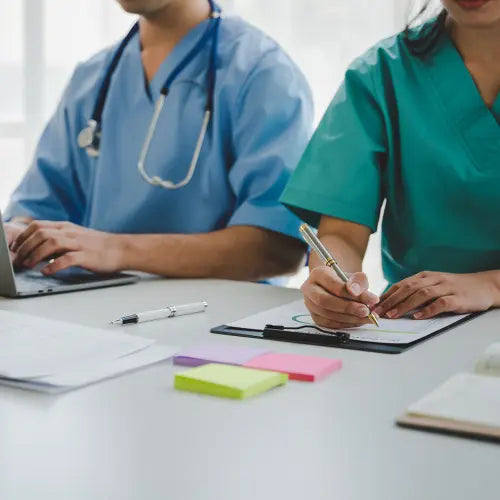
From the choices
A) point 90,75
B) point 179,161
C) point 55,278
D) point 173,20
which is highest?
point 173,20

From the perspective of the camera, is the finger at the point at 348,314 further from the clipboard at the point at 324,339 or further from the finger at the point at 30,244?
the finger at the point at 30,244

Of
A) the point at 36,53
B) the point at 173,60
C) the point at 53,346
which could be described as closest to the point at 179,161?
the point at 173,60

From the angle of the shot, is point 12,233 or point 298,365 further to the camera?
point 12,233

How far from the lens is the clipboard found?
879 millimetres

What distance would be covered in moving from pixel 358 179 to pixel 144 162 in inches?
17.9

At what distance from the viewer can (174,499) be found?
532mm

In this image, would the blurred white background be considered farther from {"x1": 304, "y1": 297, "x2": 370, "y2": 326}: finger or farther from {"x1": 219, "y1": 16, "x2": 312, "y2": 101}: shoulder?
{"x1": 304, "y1": 297, "x2": 370, "y2": 326}: finger

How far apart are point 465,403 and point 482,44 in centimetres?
75

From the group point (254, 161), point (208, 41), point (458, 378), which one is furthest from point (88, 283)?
point (458, 378)

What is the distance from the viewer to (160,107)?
1.57 meters

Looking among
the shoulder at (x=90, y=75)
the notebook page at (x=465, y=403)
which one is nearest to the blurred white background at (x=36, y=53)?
the shoulder at (x=90, y=75)

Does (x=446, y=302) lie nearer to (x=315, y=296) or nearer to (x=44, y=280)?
(x=315, y=296)

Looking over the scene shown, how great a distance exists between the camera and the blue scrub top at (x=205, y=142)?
4.90 ft

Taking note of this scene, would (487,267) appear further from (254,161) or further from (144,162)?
(144,162)
